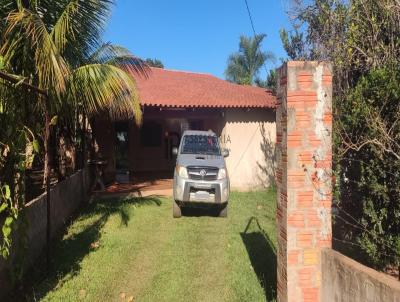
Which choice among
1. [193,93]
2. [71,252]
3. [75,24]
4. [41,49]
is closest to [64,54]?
[75,24]

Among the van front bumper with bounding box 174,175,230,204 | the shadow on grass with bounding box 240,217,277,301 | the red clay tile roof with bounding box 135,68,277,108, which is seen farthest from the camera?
the red clay tile roof with bounding box 135,68,277,108

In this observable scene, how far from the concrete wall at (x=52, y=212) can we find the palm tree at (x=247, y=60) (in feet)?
77.6

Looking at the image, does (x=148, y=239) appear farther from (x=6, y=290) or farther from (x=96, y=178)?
(x=96, y=178)

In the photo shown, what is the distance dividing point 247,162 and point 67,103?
28.7 feet

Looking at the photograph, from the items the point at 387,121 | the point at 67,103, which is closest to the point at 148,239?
the point at 67,103

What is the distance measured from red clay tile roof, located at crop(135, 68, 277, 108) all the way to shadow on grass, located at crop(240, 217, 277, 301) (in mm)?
6913

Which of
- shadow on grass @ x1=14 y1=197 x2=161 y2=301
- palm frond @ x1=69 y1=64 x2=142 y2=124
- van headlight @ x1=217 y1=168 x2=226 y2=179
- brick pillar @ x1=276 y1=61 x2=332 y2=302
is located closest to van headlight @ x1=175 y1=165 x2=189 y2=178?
van headlight @ x1=217 y1=168 x2=226 y2=179

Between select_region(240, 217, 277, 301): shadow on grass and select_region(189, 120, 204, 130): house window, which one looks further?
→ select_region(189, 120, 204, 130): house window

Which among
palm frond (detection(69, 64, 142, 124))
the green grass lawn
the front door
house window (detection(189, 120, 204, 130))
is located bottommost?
the green grass lawn

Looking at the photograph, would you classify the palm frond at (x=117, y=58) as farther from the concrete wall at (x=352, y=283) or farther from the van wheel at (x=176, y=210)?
the concrete wall at (x=352, y=283)

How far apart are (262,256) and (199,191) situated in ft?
11.0

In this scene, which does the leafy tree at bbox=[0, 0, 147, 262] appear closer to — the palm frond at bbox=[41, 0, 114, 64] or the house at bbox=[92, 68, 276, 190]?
the palm frond at bbox=[41, 0, 114, 64]

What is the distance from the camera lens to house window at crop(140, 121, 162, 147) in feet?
64.4

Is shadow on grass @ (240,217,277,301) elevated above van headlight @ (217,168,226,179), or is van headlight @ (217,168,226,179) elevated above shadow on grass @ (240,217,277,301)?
van headlight @ (217,168,226,179)
